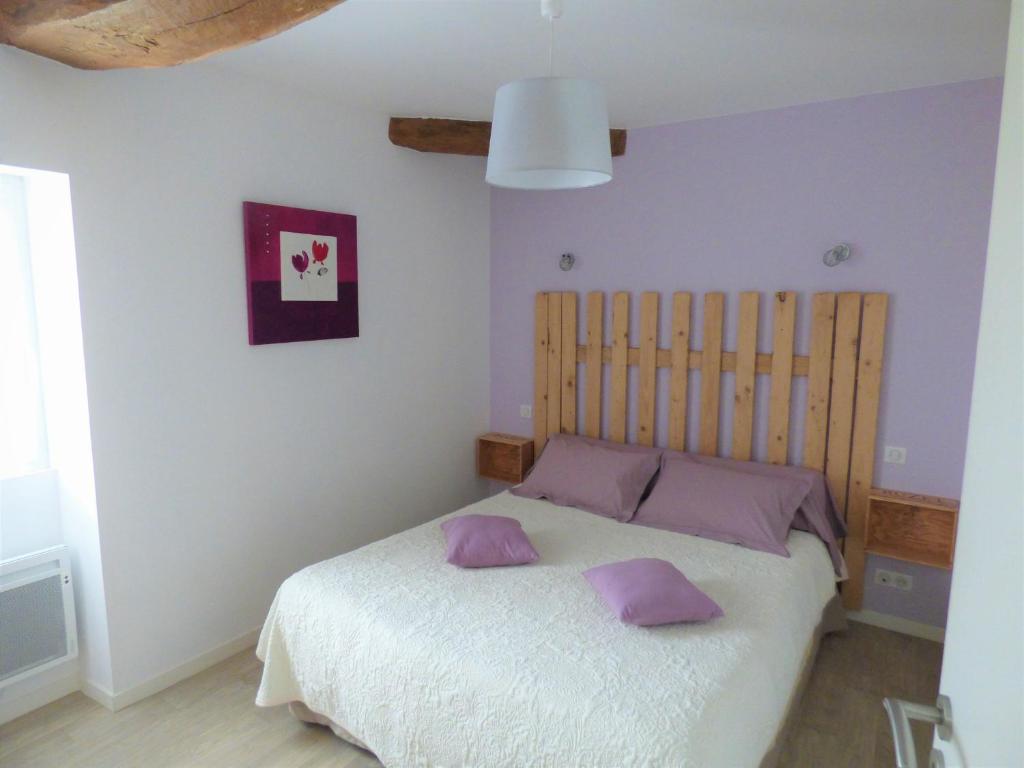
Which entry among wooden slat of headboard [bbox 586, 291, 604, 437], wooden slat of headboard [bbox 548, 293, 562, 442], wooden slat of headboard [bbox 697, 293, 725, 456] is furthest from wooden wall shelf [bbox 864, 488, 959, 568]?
wooden slat of headboard [bbox 548, 293, 562, 442]

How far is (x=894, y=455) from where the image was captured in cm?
284

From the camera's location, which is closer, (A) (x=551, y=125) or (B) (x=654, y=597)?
(A) (x=551, y=125)

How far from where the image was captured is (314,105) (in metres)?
2.86

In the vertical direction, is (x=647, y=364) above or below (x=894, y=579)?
above

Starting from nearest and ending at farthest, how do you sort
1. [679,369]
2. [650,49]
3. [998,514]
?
1. [998,514]
2. [650,49]
3. [679,369]

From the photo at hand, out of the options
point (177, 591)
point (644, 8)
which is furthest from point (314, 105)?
point (177, 591)

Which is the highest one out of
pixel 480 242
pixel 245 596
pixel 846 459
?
pixel 480 242

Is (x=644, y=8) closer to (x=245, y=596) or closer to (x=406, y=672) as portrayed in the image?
(x=406, y=672)

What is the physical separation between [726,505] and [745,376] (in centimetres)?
69

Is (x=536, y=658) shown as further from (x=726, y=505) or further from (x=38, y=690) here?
(x=38, y=690)

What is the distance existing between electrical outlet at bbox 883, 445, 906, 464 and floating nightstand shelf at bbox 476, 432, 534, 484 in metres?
1.86

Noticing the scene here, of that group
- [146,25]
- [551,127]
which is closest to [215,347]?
[146,25]

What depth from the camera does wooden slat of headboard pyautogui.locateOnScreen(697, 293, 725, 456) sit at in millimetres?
3168

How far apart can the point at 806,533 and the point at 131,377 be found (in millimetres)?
2788
